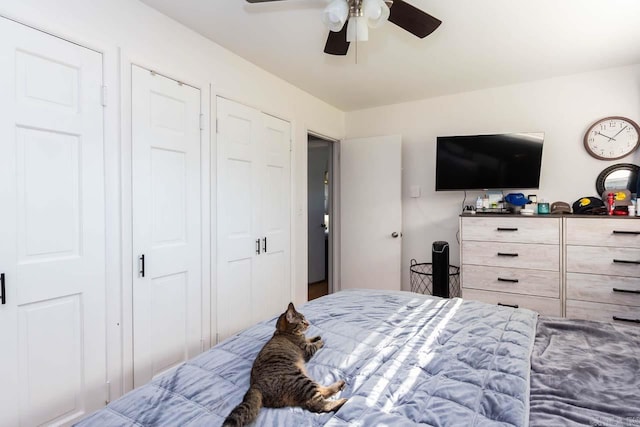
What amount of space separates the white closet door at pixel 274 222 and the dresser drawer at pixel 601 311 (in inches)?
94.0

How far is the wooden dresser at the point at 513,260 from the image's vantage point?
2.77 metres

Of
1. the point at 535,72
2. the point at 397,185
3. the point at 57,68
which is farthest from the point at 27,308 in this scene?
the point at 535,72

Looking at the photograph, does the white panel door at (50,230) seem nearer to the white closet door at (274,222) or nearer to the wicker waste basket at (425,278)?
the white closet door at (274,222)

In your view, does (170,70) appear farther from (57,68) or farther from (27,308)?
(27,308)

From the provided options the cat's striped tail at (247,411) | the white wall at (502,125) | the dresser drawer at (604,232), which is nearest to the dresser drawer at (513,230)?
the dresser drawer at (604,232)

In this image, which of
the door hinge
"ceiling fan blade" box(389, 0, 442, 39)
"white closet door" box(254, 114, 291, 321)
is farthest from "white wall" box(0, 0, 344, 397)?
"ceiling fan blade" box(389, 0, 442, 39)

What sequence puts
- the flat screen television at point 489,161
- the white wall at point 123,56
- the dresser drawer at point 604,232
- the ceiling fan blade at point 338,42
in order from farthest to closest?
the flat screen television at point 489,161
the dresser drawer at point 604,232
the ceiling fan blade at point 338,42
the white wall at point 123,56

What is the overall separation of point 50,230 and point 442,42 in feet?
8.74

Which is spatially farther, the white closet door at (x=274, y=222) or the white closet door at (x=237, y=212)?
the white closet door at (x=274, y=222)

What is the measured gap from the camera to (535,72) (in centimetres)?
302

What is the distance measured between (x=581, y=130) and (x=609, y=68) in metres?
0.54

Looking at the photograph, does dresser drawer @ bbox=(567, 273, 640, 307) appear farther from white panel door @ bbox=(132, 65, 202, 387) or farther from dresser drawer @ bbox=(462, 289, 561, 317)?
white panel door @ bbox=(132, 65, 202, 387)

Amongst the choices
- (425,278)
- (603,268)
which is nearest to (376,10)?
(603,268)

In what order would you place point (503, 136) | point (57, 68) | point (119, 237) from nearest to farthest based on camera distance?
1. point (57, 68)
2. point (119, 237)
3. point (503, 136)
